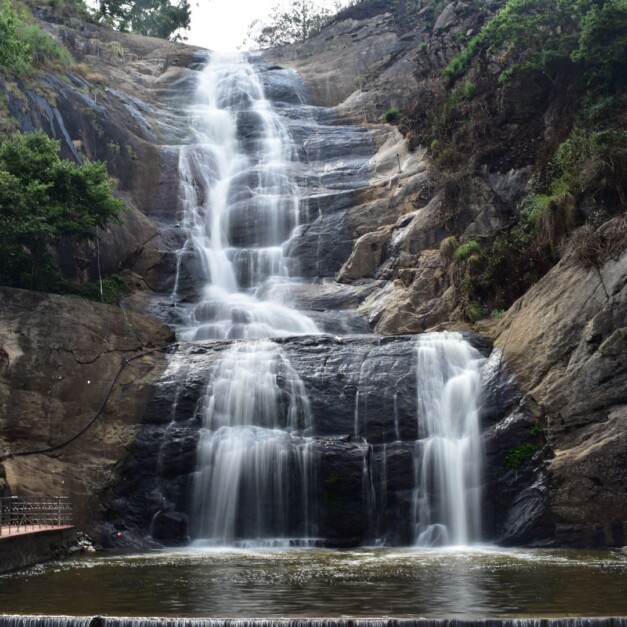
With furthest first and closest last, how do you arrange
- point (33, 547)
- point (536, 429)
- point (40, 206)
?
point (40, 206) → point (536, 429) → point (33, 547)

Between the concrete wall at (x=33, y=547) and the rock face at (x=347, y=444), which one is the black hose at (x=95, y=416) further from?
the concrete wall at (x=33, y=547)

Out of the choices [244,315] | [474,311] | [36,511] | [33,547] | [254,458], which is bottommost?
[33,547]

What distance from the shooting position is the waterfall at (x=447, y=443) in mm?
18719

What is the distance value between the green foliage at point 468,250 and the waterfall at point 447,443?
15.0 feet

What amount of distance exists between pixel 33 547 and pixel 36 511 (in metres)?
2.62

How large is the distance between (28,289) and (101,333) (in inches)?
117

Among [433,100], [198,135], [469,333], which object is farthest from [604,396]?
[198,135]

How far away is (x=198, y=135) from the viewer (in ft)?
148

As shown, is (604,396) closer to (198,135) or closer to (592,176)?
(592,176)

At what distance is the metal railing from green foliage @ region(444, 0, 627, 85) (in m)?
22.7

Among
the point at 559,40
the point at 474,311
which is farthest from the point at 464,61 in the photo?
the point at 474,311

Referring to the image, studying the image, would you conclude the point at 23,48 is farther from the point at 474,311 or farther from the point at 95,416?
the point at 474,311

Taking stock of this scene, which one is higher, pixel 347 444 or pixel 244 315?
pixel 244 315

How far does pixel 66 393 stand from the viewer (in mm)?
22094
